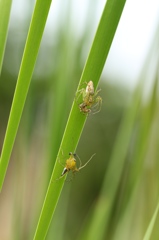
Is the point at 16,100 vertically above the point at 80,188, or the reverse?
the point at 16,100

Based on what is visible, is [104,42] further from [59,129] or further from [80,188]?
[80,188]

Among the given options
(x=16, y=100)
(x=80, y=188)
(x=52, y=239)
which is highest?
(x=16, y=100)

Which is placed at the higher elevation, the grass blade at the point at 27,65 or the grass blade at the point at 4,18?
the grass blade at the point at 4,18

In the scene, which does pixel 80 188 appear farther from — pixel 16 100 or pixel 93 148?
pixel 16 100

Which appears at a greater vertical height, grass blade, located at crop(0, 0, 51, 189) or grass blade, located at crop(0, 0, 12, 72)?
grass blade, located at crop(0, 0, 12, 72)

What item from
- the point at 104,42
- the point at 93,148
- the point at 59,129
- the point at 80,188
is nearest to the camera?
the point at 104,42

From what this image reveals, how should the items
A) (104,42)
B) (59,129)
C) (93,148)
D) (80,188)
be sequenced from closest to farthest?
(104,42)
(59,129)
(80,188)
(93,148)

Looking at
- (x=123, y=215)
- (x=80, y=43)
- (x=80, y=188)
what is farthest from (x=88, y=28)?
(x=80, y=188)

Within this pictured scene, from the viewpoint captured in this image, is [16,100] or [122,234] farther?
[122,234]
